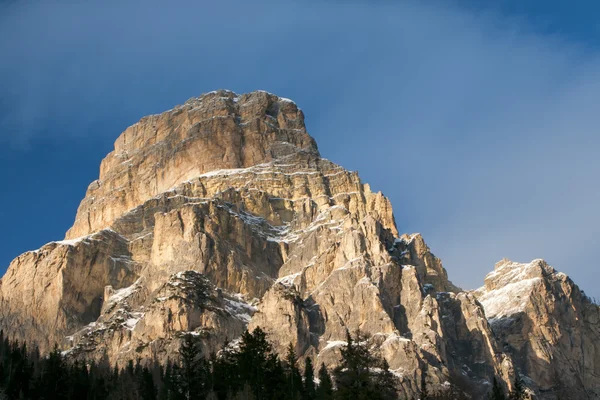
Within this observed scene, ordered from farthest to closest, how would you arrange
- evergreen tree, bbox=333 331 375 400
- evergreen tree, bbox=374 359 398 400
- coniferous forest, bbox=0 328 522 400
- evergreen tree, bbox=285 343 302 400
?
evergreen tree, bbox=285 343 302 400 → coniferous forest, bbox=0 328 522 400 → evergreen tree, bbox=374 359 398 400 → evergreen tree, bbox=333 331 375 400

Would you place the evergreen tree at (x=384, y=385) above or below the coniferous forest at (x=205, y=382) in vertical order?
below

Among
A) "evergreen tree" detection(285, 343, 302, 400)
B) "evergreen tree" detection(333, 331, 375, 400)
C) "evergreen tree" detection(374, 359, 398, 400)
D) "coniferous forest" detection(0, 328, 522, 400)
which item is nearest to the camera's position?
"evergreen tree" detection(333, 331, 375, 400)

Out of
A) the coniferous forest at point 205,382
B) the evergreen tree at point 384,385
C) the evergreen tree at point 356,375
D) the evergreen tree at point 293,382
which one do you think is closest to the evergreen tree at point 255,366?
the coniferous forest at point 205,382

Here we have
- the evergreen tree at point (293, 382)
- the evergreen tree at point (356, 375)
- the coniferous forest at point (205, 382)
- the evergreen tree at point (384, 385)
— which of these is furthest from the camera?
the evergreen tree at point (293, 382)

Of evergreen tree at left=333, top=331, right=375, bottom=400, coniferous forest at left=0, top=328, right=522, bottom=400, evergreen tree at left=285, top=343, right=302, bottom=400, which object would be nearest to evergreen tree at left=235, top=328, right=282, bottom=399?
coniferous forest at left=0, top=328, right=522, bottom=400

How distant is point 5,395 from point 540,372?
120861 millimetres

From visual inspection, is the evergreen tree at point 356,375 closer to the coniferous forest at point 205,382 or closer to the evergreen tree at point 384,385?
the evergreen tree at point 384,385

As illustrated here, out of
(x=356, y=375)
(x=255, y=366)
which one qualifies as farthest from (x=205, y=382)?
(x=356, y=375)

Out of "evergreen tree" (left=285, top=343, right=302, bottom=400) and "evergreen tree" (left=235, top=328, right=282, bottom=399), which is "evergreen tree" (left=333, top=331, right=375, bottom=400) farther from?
"evergreen tree" (left=235, top=328, right=282, bottom=399)

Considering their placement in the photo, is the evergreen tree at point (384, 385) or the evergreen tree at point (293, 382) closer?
the evergreen tree at point (384, 385)

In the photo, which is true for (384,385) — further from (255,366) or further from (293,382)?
(293,382)

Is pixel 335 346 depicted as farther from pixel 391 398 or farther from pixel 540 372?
pixel 391 398

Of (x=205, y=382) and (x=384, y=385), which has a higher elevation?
(x=205, y=382)

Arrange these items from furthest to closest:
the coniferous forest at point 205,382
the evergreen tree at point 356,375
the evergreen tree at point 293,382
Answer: the evergreen tree at point 293,382, the coniferous forest at point 205,382, the evergreen tree at point 356,375
